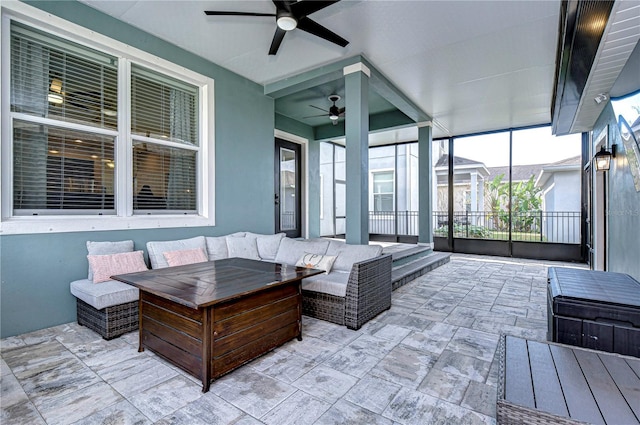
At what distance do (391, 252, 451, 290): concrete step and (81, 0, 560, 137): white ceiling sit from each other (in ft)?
10.5

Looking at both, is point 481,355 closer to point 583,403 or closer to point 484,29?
point 583,403

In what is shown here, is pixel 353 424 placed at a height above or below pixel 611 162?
below

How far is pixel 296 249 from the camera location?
13.1 ft

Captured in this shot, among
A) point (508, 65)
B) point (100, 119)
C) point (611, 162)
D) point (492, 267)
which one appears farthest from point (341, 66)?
point (492, 267)

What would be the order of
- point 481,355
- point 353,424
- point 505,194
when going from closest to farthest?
point 353,424
point 481,355
point 505,194

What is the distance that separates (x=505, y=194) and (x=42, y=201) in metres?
8.81

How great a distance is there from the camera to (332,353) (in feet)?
8.25

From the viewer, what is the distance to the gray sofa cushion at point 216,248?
13.2ft

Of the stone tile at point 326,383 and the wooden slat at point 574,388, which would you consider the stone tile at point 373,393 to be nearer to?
the stone tile at point 326,383

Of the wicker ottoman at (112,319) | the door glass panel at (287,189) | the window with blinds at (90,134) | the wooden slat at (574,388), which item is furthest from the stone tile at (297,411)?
the door glass panel at (287,189)

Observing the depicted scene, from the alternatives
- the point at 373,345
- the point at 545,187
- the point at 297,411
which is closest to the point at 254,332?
the point at 297,411

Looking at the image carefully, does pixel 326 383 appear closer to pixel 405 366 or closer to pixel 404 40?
pixel 405 366

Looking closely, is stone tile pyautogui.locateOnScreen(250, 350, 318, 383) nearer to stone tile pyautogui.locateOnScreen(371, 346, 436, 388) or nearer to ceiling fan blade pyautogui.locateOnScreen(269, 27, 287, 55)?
stone tile pyautogui.locateOnScreen(371, 346, 436, 388)

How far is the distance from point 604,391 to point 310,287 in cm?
239
